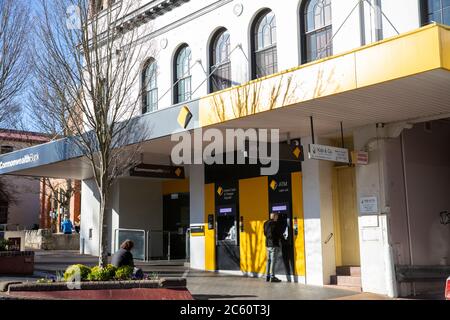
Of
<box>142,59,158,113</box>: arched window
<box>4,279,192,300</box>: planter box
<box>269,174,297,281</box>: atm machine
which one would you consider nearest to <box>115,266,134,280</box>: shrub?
<box>4,279,192,300</box>: planter box

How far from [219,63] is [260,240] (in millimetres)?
5067

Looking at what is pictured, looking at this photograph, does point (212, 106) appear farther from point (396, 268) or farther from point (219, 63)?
point (396, 268)

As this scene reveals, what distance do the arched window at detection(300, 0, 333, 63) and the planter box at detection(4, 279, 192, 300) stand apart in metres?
6.86

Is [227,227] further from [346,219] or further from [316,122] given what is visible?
[316,122]

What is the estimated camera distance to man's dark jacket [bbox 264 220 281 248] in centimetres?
1405

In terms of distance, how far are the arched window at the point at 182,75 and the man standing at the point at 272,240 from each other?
208 inches

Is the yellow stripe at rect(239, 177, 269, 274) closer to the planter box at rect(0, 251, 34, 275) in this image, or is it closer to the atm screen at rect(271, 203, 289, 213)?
the atm screen at rect(271, 203, 289, 213)

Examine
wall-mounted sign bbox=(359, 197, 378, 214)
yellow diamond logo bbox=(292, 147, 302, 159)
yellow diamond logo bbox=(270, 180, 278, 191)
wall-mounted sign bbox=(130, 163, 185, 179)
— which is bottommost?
wall-mounted sign bbox=(359, 197, 378, 214)

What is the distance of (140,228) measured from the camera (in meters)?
21.7

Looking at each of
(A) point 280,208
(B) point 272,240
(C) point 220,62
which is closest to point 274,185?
(A) point 280,208

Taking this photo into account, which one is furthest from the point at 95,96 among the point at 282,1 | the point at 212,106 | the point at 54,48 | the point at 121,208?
the point at 121,208

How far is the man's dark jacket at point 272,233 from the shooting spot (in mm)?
14055

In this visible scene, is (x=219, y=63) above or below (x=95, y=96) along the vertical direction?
above
